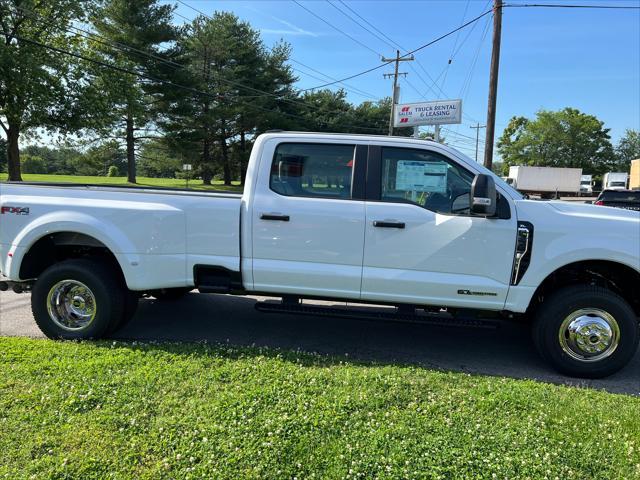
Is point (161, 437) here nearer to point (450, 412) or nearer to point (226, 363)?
point (226, 363)

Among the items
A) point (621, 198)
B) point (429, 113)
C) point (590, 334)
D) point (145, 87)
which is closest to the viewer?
point (590, 334)

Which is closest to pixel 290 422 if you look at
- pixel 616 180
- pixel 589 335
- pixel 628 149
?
pixel 589 335

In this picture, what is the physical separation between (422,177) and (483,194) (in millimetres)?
649

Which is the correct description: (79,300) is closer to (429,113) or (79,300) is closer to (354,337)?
(354,337)

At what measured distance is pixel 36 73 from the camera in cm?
2422

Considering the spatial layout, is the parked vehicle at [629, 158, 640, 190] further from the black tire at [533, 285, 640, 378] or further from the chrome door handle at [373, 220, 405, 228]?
the chrome door handle at [373, 220, 405, 228]

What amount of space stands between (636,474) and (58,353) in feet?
14.3

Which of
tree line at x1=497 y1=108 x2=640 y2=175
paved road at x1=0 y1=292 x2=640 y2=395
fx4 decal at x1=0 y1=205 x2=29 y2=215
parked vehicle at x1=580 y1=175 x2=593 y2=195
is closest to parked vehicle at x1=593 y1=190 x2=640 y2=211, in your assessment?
paved road at x1=0 y1=292 x2=640 y2=395

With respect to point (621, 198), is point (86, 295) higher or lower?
lower

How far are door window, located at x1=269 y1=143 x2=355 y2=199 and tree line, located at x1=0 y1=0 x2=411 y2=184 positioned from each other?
1950 cm

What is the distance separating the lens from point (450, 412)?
3.19 metres

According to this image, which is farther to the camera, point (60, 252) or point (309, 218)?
point (60, 252)

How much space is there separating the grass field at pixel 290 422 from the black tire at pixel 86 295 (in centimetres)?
45

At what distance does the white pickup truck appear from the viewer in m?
3.97
